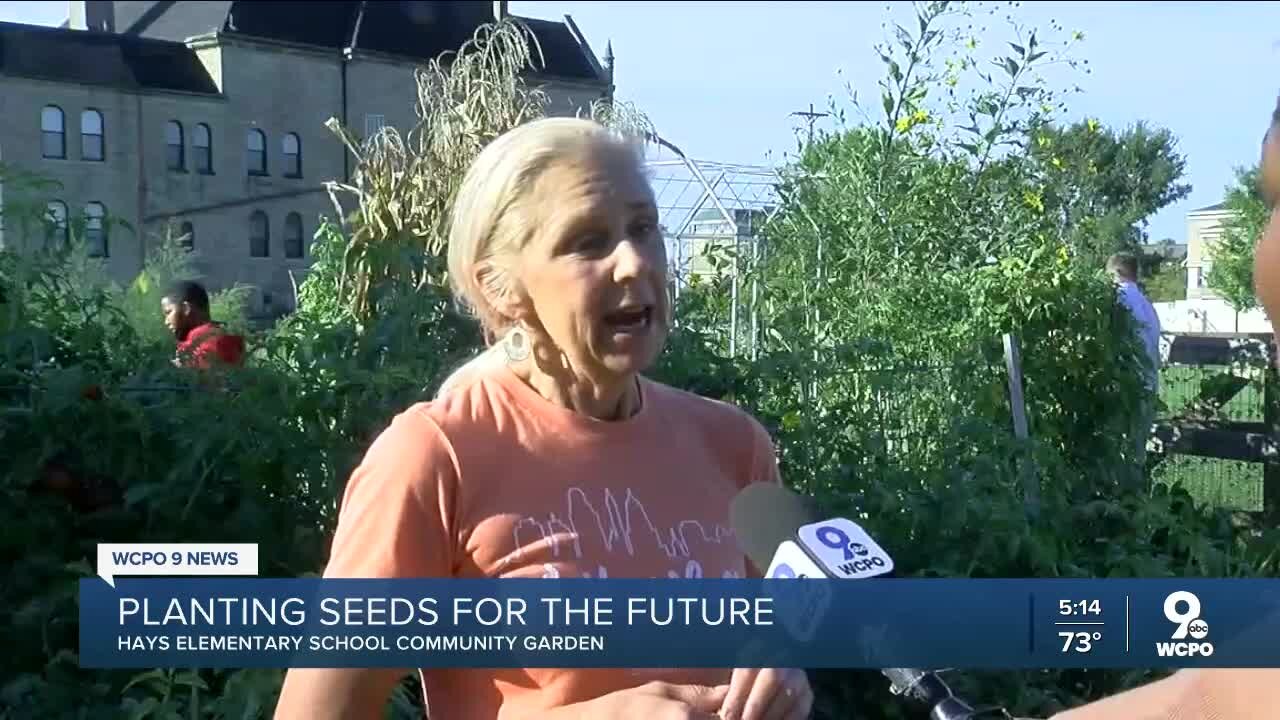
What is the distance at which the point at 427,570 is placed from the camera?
6.27ft

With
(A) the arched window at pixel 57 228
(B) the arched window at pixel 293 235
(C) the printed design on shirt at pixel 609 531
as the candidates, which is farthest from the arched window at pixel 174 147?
(C) the printed design on shirt at pixel 609 531

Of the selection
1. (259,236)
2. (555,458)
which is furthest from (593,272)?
(259,236)

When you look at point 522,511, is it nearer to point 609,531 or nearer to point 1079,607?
point 609,531

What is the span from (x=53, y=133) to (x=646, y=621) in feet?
146

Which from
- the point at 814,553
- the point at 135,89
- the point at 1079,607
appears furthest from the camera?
the point at 135,89

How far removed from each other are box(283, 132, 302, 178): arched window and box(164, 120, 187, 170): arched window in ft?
10.8

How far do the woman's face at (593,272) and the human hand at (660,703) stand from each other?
0.45 metres

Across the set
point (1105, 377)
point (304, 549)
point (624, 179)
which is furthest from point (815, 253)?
point (624, 179)

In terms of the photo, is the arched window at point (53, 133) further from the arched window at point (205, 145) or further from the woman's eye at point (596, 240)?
the woman's eye at point (596, 240)

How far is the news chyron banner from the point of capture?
1915 millimetres

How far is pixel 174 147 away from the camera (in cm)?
4516

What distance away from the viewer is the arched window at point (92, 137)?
42.9 metres

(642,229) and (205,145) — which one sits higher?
(205,145)

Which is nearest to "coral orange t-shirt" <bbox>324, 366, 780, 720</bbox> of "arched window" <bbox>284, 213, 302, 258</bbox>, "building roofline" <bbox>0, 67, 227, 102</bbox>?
"building roofline" <bbox>0, 67, 227, 102</bbox>
